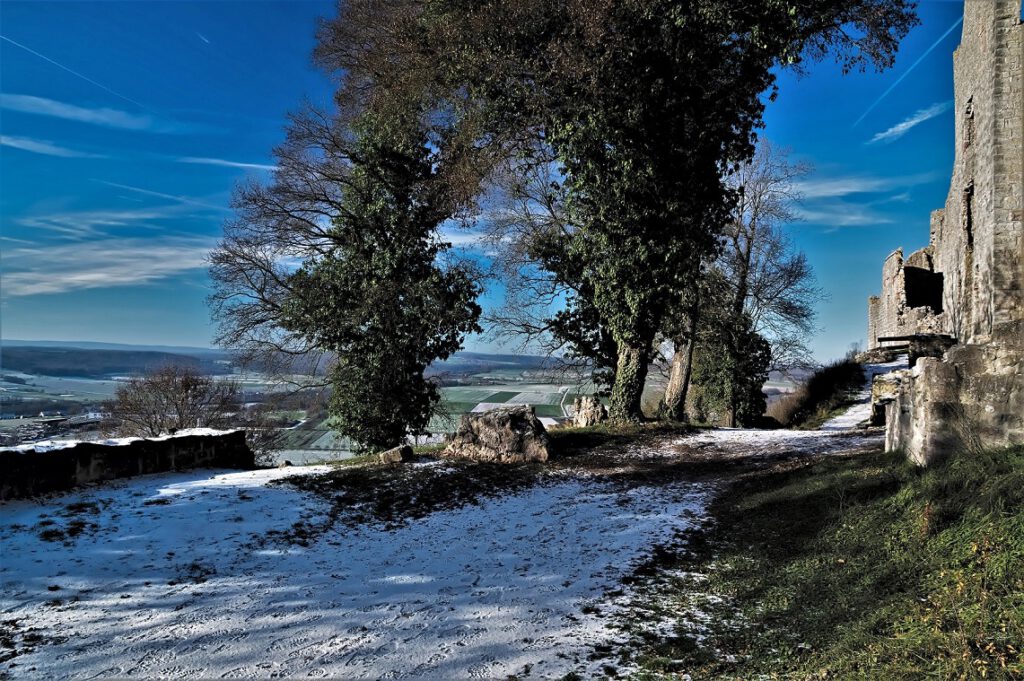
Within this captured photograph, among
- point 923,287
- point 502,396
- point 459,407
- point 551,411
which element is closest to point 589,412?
point 551,411

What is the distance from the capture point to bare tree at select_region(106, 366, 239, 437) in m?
19.8

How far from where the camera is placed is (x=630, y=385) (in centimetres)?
1268

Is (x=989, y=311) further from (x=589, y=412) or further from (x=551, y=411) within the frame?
(x=551, y=411)

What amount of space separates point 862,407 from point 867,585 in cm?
1302

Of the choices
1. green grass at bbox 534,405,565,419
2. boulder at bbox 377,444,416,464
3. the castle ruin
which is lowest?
boulder at bbox 377,444,416,464

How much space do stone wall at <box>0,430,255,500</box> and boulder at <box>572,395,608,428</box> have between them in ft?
22.8

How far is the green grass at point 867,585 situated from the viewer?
291cm

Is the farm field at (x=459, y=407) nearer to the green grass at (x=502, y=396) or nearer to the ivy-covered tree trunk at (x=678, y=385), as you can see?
the green grass at (x=502, y=396)

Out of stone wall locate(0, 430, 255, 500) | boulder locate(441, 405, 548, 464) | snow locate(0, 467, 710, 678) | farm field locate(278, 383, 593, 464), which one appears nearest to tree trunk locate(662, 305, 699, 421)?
farm field locate(278, 383, 593, 464)

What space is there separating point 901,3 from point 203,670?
14.5 m

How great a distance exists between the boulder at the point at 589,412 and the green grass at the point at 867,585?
7.08m

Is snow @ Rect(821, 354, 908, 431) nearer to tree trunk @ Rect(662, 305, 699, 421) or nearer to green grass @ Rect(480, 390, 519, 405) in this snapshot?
tree trunk @ Rect(662, 305, 699, 421)

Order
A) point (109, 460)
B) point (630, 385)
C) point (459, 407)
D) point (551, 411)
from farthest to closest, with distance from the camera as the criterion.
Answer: point (551, 411) → point (459, 407) → point (630, 385) → point (109, 460)

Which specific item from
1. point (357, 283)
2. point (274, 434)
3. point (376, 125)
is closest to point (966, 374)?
point (357, 283)
